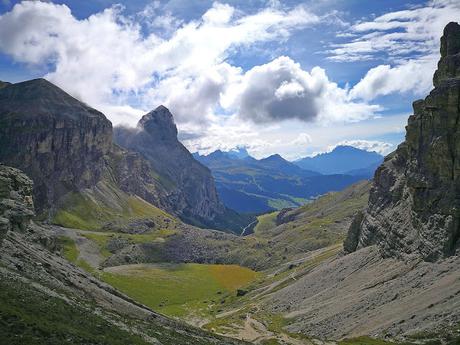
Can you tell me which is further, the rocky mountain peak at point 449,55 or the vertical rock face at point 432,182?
the rocky mountain peak at point 449,55

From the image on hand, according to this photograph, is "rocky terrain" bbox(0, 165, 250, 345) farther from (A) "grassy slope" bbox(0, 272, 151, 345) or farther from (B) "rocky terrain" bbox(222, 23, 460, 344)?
(B) "rocky terrain" bbox(222, 23, 460, 344)

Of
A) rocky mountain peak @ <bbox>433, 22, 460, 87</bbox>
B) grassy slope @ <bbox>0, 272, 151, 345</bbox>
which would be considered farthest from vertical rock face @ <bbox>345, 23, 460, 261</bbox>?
grassy slope @ <bbox>0, 272, 151, 345</bbox>

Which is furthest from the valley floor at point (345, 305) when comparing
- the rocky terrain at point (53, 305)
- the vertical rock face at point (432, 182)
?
the rocky terrain at point (53, 305)

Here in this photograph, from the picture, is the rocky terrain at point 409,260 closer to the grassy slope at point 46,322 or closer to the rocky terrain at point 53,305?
the rocky terrain at point 53,305

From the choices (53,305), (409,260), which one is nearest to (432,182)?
(409,260)

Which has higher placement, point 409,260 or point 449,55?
point 449,55

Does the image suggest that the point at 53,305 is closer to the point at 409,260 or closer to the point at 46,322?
the point at 46,322

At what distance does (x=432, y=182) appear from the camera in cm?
10694

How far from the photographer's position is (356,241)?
148 metres

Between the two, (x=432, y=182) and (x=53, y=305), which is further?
(x=432, y=182)

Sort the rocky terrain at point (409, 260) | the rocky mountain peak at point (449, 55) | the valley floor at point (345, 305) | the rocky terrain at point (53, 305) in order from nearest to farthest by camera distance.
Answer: the rocky terrain at point (53, 305), the valley floor at point (345, 305), the rocky terrain at point (409, 260), the rocky mountain peak at point (449, 55)

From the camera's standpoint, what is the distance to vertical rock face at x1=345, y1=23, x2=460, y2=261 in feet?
324

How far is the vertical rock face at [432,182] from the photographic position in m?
98.8

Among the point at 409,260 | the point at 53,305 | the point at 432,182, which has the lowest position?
the point at 409,260
